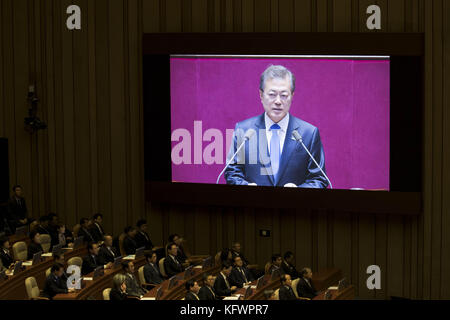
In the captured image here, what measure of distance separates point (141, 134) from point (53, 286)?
4663 millimetres

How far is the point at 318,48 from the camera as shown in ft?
41.0

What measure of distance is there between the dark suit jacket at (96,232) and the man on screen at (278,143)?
2699 millimetres

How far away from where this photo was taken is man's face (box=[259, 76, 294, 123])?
1277cm

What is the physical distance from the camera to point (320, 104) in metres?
12.6

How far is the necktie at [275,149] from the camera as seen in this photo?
12844 millimetres

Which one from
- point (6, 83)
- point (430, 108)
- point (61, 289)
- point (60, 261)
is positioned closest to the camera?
point (61, 289)

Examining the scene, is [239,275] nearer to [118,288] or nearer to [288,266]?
[288,266]

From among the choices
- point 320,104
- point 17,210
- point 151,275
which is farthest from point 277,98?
point 17,210

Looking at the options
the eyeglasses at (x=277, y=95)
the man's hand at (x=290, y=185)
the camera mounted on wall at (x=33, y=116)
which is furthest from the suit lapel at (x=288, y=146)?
the camera mounted on wall at (x=33, y=116)

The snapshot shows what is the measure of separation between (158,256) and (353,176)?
11.6 feet

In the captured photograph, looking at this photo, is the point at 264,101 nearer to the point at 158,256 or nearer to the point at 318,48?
the point at 318,48

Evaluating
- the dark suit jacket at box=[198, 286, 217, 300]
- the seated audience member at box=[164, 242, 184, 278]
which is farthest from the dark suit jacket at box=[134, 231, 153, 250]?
the dark suit jacket at box=[198, 286, 217, 300]
